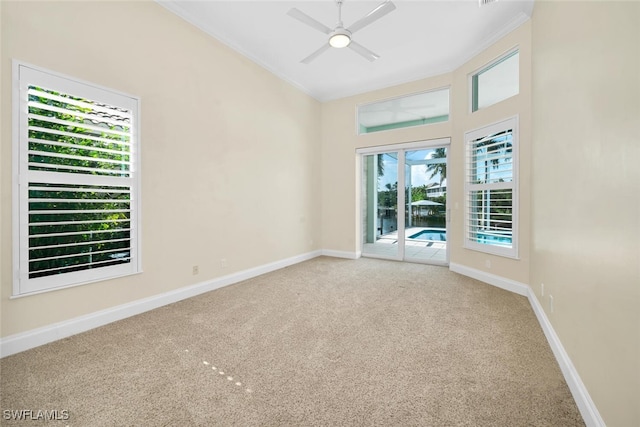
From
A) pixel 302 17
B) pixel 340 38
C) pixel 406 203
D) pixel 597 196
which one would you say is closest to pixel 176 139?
pixel 302 17

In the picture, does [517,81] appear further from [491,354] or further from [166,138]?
[166,138]

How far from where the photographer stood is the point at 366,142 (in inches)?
226

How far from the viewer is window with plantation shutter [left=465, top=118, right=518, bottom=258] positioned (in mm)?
3732

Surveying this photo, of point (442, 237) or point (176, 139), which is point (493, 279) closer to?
point (442, 237)

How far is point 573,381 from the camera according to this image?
1702 millimetres

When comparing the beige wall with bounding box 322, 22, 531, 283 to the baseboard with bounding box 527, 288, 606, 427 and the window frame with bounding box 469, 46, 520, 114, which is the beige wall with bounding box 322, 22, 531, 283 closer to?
the window frame with bounding box 469, 46, 520, 114

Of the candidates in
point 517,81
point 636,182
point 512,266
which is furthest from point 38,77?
point 512,266

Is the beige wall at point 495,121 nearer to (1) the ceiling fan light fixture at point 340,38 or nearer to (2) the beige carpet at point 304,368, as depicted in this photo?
(2) the beige carpet at point 304,368

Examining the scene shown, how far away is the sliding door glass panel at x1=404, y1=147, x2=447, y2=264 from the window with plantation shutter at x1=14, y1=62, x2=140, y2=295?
4547 millimetres

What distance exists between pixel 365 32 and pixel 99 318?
14.9 ft

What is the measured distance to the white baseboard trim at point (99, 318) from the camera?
219 centimetres

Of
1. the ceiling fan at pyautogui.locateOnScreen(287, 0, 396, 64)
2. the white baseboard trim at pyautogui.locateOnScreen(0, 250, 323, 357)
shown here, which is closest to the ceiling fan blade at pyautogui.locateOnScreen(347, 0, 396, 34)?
the ceiling fan at pyautogui.locateOnScreen(287, 0, 396, 64)

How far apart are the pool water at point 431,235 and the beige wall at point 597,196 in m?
2.73

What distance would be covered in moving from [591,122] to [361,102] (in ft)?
15.0
